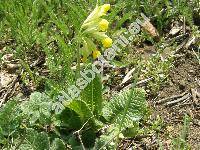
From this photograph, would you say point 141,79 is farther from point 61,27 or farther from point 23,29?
point 23,29

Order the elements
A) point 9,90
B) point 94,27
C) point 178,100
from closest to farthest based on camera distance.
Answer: point 94,27 → point 178,100 → point 9,90

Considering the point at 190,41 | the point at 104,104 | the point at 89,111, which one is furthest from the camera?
the point at 190,41

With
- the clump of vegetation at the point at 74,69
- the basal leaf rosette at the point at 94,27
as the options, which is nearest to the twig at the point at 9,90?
the clump of vegetation at the point at 74,69

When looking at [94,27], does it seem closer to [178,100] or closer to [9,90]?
[178,100]

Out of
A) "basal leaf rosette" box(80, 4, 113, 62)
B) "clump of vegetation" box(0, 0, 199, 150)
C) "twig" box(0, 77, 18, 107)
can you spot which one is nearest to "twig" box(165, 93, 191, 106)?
"clump of vegetation" box(0, 0, 199, 150)

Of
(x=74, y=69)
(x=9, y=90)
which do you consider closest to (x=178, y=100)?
(x=74, y=69)

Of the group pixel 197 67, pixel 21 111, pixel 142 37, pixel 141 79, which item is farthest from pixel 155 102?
pixel 21 111

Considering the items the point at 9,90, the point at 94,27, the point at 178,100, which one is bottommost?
the point at 178,100

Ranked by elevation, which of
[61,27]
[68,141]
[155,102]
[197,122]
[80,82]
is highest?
[61,27]

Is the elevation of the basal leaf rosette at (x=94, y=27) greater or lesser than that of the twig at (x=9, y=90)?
greater

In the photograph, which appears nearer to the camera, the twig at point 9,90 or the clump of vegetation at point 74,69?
the clump of vegetation at point 74,69

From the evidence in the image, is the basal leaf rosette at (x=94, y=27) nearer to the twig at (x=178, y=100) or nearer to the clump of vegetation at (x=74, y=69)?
the clump of vegetation at (x=74, y=69)
